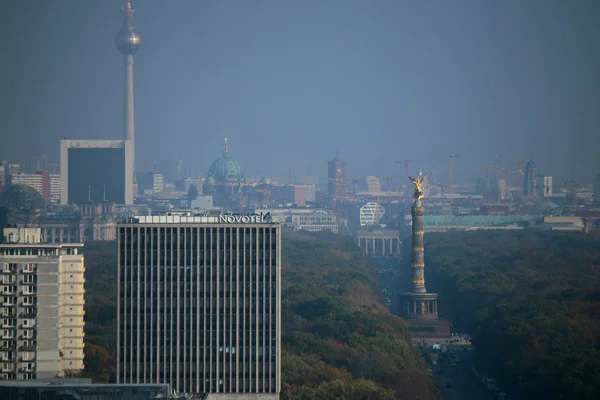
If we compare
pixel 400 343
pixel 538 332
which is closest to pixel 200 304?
pixel 400 343

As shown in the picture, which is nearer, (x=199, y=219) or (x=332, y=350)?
(x=199, y=219)

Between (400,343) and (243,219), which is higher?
(243,219)

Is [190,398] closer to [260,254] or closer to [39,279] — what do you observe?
[260,254]

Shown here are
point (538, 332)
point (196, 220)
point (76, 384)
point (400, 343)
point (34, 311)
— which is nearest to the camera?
point (76, 384)

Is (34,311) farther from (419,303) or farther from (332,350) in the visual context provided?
(419,303)

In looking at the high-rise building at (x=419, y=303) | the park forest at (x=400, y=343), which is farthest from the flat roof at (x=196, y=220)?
the high-rise building at (x=419, y=303)

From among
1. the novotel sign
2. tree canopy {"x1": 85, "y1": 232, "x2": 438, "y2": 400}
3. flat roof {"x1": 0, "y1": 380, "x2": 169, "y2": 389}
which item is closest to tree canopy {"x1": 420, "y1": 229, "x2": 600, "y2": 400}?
tree canopy {"x1": 85, "y1": 232, "x2": 438, "y2": 400}
